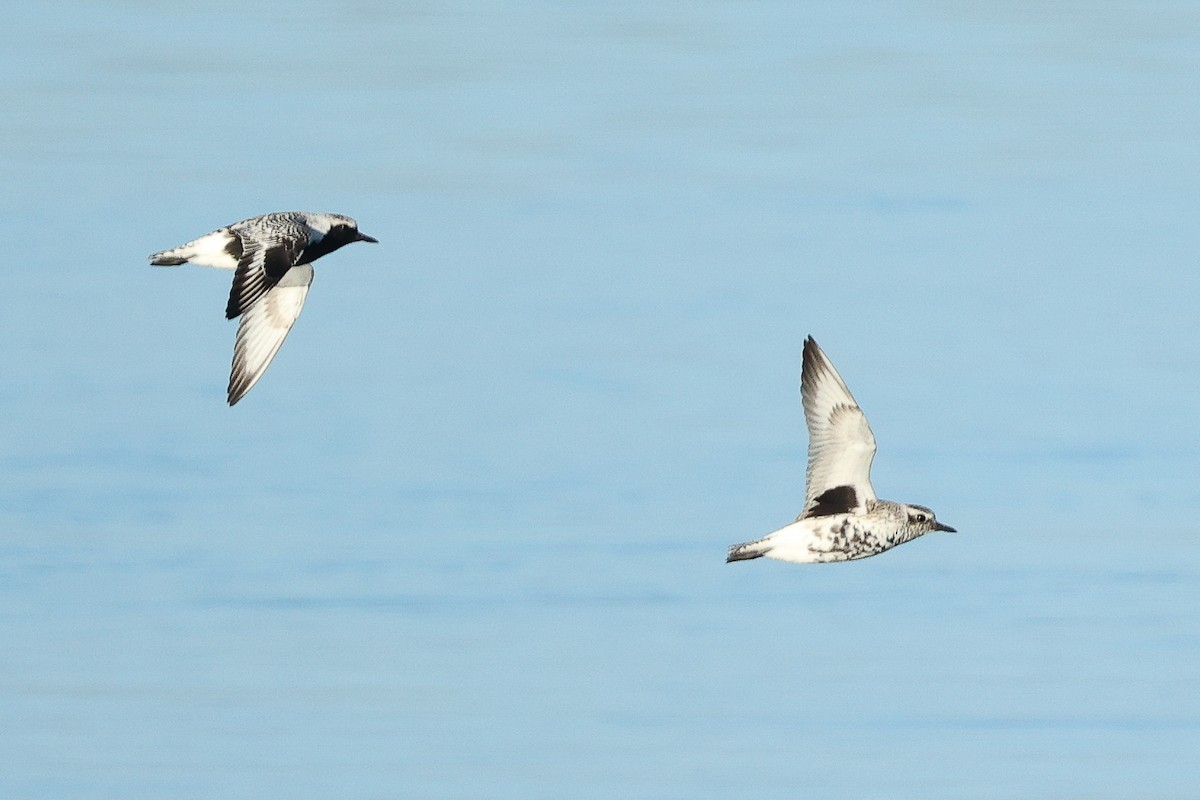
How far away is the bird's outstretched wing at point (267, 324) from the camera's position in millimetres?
20312

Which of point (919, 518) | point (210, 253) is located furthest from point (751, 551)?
point (210, 253)

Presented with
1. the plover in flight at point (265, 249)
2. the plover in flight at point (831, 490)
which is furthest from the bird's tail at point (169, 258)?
A: the plover in flight at point (831, 490)

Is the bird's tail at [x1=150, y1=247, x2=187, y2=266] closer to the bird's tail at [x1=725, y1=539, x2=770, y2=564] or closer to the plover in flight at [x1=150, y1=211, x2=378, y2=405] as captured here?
the plover in flight at [x1=150, y1=211, x2=378, y2=405]

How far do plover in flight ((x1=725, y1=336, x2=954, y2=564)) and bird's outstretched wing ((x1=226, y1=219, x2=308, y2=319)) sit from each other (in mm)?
4912

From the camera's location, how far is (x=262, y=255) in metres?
19.2

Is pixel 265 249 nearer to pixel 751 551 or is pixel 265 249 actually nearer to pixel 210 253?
pixel 210 253

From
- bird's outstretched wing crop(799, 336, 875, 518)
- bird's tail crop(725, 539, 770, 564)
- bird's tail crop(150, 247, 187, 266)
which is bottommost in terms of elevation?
bird's tail crop(725, 539, 770, 564)

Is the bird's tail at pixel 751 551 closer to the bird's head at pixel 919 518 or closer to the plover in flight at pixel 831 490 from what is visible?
the plover in flight at pixel 831 490

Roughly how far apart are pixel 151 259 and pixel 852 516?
748cm

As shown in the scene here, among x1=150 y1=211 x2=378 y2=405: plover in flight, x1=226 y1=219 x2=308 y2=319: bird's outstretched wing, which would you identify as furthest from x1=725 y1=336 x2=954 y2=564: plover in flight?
x1=150 y1=211 x2=378 y2=405: plover in flight

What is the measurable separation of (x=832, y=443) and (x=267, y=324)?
229 inches

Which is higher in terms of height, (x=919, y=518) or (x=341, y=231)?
(x=341, y=231)

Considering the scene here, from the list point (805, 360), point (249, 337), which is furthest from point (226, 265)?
point (805, 360)

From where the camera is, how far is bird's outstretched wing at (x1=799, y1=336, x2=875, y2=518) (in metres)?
18.4
